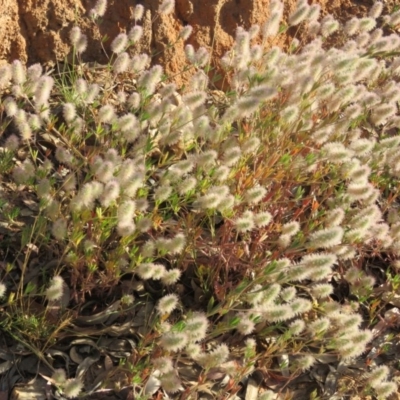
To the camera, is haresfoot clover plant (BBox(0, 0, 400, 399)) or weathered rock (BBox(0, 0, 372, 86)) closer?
haresfoot clover plant (BBox(0, 0, 400, 399))

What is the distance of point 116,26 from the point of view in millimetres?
4336

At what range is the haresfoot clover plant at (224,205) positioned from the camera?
3043 millimetres

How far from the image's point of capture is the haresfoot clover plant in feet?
9.98

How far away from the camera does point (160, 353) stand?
3.06 metres

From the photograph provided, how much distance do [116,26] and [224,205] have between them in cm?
173

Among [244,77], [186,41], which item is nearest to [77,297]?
[244,77]

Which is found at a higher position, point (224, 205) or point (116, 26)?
point (116, 26)

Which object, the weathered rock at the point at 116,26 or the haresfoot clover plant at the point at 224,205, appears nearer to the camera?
the haresfoot clover plant at the point at 224,205

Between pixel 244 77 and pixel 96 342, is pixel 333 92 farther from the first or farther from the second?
pixel 96 342

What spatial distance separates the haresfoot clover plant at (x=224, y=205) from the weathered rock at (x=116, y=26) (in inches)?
14.7

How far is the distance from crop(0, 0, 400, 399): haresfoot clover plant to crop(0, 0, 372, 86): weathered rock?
374 mm

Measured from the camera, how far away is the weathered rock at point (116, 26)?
411 centimetres

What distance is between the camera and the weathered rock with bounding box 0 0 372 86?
13.5ft

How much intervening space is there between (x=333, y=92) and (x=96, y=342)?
1.64 m
